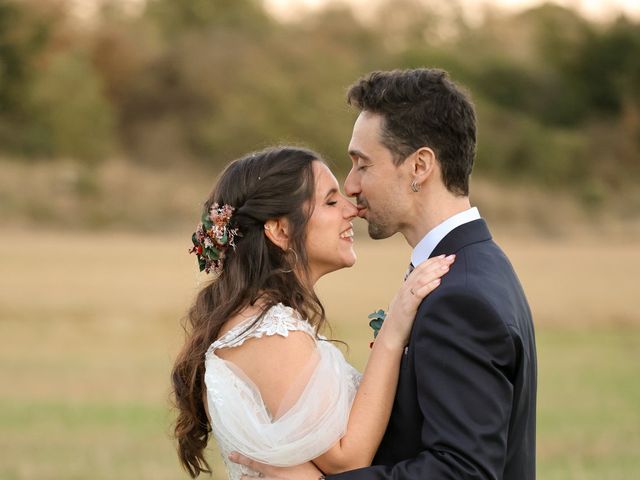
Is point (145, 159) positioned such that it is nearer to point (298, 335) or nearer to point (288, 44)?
point (288, 44)

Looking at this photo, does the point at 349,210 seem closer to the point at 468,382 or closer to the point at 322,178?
the point at 322,178

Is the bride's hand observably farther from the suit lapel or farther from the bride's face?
the bride's face

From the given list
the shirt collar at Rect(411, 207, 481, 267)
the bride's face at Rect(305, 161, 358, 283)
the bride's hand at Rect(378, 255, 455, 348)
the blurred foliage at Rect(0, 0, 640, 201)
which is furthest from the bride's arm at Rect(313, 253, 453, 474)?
the blurred foliage at Rect(0, 0, 640, 201)

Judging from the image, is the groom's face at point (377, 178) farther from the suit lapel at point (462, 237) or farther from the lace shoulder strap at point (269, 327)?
the lace shoulder strap at point (269, 327)

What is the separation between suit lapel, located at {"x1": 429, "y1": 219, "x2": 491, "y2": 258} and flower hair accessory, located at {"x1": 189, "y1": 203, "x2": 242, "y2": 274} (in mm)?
851

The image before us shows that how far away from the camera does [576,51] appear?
6950 centimetres

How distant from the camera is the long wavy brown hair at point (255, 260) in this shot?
4547 mm

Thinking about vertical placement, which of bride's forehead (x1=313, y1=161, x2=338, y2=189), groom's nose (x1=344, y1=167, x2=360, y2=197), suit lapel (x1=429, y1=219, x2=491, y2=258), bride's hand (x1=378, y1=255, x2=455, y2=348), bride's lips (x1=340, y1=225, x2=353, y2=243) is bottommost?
bride's hand (x1=378, y1=255, x2=455, y2=348)

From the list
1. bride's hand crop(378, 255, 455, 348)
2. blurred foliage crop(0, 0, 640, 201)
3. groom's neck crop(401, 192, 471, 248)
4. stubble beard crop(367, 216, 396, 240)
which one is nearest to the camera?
bride's hand crop(378, 255, 455, 348)

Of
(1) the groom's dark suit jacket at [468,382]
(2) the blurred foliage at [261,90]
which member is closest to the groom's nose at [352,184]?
(1) the groom's dark suit jacket at [468,382]

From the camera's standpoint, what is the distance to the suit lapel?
422 cm

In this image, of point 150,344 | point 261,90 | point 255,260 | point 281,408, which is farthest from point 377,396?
point 261,90

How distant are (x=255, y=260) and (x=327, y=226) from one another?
0.32 meters

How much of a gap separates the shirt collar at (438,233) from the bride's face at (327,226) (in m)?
0.38
